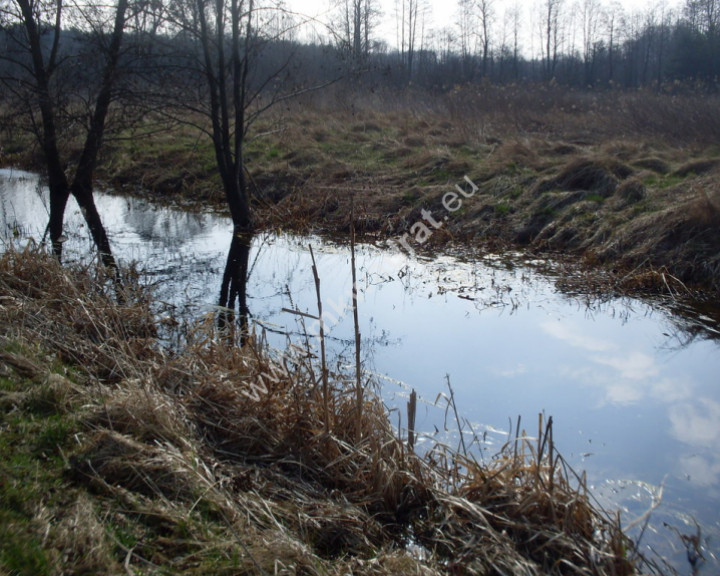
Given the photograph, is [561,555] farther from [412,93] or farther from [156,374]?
[412,93]

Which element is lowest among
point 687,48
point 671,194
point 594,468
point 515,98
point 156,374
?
point 594,468

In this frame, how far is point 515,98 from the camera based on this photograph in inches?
681

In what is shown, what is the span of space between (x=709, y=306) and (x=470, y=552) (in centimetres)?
482

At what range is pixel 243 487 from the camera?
320 cm

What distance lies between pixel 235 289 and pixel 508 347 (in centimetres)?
318

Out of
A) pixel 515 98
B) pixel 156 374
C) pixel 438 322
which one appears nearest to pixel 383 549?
pixel 156 374

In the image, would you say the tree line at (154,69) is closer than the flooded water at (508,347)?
No

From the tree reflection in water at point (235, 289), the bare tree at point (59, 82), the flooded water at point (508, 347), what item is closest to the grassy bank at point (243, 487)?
the flooded water at point (508, 347)

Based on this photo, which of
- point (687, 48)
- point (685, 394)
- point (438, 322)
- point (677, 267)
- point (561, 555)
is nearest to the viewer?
point (561, 555)

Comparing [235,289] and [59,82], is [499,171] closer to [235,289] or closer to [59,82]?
[235,289]

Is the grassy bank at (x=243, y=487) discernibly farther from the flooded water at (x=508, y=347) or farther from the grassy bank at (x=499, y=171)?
the grassy bank at (x=499, y=171)

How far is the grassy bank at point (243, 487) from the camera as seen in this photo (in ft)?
8.37

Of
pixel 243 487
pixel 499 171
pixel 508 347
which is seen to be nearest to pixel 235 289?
pixel 508 347

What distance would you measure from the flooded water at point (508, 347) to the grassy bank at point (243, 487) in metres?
0.37
